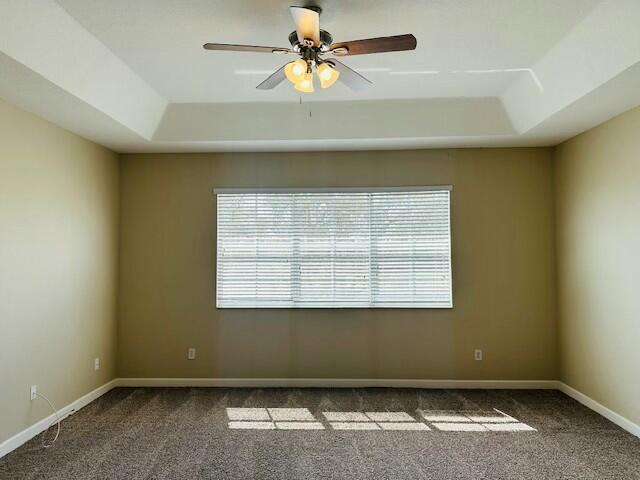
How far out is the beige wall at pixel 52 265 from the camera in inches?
130

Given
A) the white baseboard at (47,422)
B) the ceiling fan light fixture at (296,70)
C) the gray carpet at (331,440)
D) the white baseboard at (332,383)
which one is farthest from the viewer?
the white baseboard at (332,383)

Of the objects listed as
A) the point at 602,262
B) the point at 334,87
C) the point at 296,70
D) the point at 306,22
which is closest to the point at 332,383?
the point at 602,262

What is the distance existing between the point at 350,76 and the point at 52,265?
114 inches

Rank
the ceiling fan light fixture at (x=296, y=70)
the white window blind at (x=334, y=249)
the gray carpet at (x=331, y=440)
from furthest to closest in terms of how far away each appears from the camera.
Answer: the white window blind at (x=334, y=249), the gray carpet at (x=331, y=440), the ceiling fan light fixture at (x=296, y=70)

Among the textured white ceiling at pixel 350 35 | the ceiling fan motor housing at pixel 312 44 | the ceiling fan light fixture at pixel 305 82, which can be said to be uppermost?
the textured white ceiling at pixel 350 35

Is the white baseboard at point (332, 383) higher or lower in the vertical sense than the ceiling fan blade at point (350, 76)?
lower

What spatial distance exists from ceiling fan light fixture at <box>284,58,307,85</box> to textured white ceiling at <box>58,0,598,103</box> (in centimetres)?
39

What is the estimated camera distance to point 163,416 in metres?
3.91

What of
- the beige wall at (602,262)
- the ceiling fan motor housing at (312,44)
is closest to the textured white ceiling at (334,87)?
the ceiling fan motor housing at (312,44)

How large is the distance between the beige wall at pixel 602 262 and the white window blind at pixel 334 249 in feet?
3.79

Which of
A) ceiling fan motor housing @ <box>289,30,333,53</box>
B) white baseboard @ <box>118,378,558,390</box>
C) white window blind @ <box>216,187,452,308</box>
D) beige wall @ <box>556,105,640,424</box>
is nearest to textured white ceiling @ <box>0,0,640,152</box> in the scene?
ceiling fan motor housing @ <box>289,30,333,53</box>

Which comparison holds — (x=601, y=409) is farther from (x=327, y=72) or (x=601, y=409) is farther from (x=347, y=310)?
(x=327, y=72)

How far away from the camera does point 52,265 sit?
3.79 metres

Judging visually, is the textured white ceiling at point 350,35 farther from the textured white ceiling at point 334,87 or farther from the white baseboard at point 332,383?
the white baseboard at point 332,383
